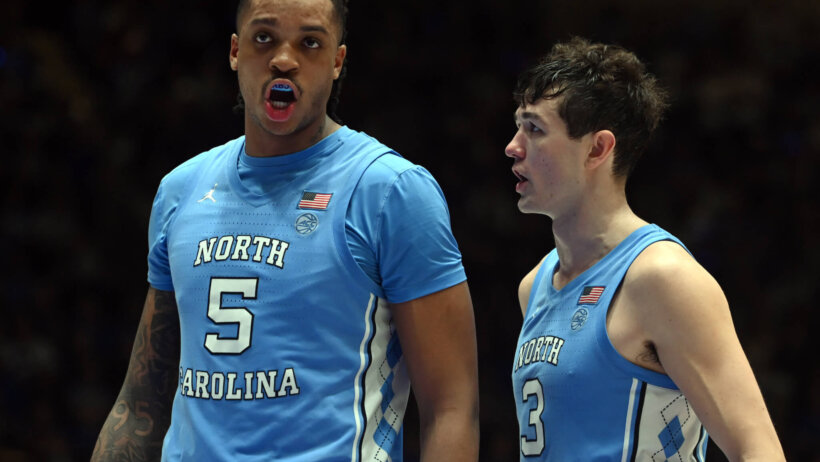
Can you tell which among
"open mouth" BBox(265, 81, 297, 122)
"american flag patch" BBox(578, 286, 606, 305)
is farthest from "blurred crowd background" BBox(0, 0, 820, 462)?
"open mouth" BBox(265, 81, 297, 122)

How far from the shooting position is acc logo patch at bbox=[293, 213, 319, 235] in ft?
7.90

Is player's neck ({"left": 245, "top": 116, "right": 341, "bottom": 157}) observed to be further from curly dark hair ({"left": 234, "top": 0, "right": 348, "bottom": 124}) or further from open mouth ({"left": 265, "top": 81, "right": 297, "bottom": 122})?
curly dark hair ({"left": 234, "top": 0, "right": 348, "bottom": 124})

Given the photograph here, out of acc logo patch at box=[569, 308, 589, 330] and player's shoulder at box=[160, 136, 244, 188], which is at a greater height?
player's shoulder at box=[160, 136, 244, 188]

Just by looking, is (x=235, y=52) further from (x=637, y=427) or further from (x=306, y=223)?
(x=637, y=427)

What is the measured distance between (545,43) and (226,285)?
6006 millimetres

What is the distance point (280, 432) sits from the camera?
2.29m

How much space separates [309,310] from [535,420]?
2.14 ft

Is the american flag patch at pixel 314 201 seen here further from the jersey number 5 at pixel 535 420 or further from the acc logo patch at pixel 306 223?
the jersey number 5 at pixel 535 420

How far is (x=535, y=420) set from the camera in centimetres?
257

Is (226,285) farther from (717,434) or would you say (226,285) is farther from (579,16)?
(579,16)

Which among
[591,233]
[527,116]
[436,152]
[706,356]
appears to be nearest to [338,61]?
[527,116]

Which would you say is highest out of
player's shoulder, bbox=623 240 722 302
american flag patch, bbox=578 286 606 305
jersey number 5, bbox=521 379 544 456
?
player's shoulder, bbox=623 240 722 302

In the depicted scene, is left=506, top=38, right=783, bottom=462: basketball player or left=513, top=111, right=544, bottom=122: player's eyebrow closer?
left=506, top=38, right=783, bottom=462: basketball player

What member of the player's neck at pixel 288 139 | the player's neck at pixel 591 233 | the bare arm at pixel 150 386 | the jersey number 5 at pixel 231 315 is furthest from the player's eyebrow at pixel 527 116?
the bare arm at pixel 150 386
